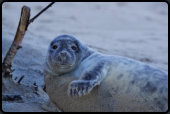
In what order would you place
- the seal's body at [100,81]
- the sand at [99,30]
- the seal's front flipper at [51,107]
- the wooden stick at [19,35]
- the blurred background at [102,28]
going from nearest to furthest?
the seal's body at [100,81]
the seal's front flipper at [51,107]
the wooden stick at [19,35]
the sand at [99,30]
the blurred background at [102,28]

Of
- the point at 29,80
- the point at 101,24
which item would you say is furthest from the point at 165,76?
the point at 101,24

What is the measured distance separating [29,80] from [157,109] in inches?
66.6

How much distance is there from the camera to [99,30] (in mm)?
10609

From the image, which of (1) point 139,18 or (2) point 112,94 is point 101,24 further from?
(2) point 112,94

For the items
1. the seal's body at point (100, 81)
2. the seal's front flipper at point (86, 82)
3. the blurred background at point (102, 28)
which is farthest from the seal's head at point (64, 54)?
the blurred background at point (102, 28)

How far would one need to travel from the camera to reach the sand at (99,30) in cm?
574

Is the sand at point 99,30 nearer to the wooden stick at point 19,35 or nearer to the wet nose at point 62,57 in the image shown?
the wooden stick at point 19,35

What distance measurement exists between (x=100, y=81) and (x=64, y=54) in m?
0.30

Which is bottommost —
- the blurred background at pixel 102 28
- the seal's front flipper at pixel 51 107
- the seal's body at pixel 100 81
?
the blurred background at pixel 102 28

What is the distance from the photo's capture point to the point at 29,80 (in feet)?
14.5

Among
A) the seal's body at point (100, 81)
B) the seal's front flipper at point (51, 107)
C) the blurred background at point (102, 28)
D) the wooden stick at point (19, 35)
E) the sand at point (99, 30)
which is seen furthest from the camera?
the blurred background at point (102, 28)

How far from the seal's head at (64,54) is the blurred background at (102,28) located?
1845 mm

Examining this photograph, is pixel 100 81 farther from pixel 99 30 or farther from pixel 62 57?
pixel 99 30

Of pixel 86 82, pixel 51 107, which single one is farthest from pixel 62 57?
pixel 51 107
